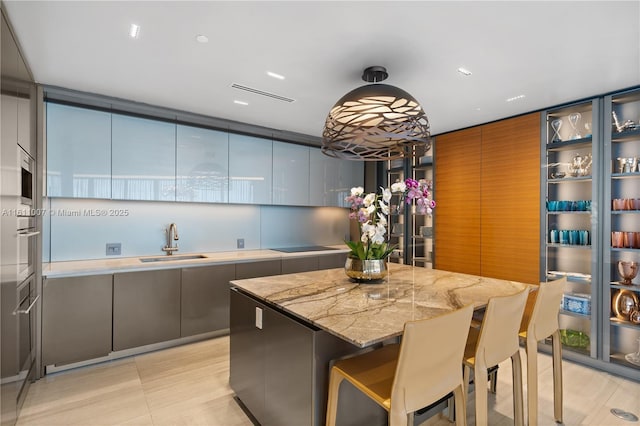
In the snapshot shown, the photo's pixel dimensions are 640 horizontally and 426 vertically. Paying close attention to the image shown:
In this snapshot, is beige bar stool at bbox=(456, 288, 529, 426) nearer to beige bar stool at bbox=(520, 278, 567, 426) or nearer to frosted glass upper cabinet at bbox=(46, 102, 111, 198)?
beige bar stool at bbox=(520, 278, 567, 426)

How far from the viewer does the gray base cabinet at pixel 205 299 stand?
3172 millimetres

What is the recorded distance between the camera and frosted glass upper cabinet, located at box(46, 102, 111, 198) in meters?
2.76

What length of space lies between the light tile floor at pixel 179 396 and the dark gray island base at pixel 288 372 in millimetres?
349

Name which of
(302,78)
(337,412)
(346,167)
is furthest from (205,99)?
(337,412)

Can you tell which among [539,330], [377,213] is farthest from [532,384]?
[377,213]

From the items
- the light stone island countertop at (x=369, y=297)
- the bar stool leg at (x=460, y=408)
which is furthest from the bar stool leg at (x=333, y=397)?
the bar stool leg at (x=460, y=408)

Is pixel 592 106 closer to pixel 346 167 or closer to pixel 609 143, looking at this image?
pixel 609 143

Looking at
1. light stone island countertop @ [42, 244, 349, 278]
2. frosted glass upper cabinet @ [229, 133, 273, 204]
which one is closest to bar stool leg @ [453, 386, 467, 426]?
light stone island countertop @ [42, 244, 349, 278]

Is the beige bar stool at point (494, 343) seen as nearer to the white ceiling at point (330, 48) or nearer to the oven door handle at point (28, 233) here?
the white ceiling at point (330, 48)

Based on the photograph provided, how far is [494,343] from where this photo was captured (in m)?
1.65

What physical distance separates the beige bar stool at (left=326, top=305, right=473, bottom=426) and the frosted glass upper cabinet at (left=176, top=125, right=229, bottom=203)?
2.61 m

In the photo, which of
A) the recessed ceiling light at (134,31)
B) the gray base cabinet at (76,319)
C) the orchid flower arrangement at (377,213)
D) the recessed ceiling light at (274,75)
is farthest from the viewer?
the gray base cabinet at (76,319)

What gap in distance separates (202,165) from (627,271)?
4168 millimetres

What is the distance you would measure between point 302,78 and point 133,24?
117cm
